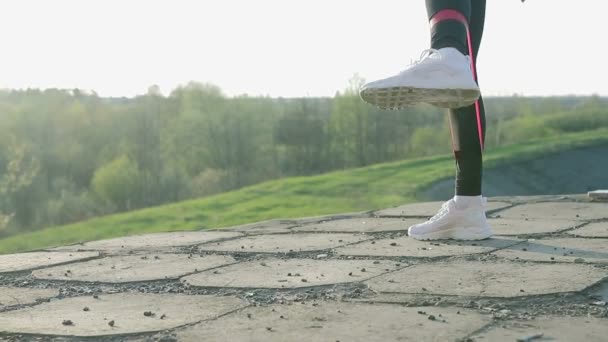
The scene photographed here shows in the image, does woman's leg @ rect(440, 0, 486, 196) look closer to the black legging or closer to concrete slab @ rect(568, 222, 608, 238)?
the black legging

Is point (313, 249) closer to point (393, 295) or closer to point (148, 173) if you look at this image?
point (393, 295)

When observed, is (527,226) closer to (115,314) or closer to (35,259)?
(35,259)

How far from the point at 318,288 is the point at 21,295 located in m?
0.82

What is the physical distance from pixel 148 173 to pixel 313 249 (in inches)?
1563

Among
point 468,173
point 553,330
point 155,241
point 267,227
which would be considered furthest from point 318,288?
point 267,227

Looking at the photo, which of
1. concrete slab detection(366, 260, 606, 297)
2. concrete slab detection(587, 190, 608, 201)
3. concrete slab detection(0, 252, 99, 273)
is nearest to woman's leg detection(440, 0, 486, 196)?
concrete slab detection(366, 260, 606, 297)

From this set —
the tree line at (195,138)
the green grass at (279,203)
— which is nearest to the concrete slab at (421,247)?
the green grass at (279,203)

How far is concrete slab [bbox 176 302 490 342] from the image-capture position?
161 centimetres

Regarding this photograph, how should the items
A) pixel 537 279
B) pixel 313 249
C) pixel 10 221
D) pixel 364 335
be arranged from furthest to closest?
pixel 10 221 → pixel 313 249 → pixel 537 279 → pixel 364 335

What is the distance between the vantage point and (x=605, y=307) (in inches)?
71.9

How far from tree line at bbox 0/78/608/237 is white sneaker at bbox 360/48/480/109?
1472 inches

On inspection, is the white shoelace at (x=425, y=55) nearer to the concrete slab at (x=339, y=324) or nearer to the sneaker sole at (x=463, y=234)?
the sneaker sole at (x=463, y=234)

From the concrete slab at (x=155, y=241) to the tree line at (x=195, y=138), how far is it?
35870mm

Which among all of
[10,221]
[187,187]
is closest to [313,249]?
[10,221]
